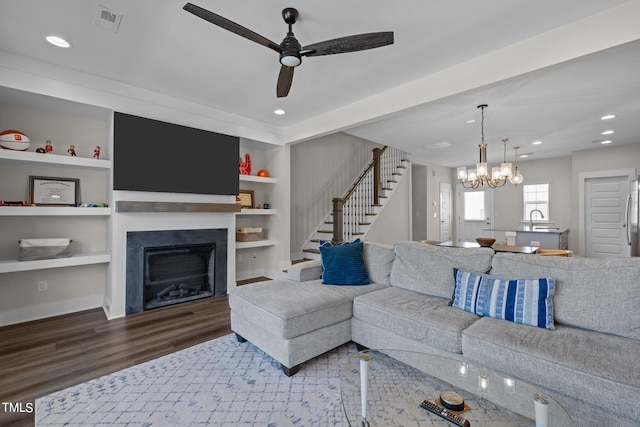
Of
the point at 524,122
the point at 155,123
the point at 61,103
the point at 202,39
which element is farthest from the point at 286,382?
the point at 524,122

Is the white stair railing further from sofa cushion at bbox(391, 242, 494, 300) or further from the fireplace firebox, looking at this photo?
sofa cushion at bbox(391, 242, 494, 300)

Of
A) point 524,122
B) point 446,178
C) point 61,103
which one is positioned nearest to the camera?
point 61,103

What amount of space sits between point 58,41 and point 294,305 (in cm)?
307

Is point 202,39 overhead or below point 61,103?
overhead

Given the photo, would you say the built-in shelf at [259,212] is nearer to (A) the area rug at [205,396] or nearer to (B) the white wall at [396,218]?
(B) the white wall at [396,218]

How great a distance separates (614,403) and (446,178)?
344 inches

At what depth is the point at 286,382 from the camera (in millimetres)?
2131

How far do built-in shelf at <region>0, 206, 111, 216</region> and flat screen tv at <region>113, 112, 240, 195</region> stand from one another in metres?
0.35

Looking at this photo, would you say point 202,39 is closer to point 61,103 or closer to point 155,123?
point 155,123

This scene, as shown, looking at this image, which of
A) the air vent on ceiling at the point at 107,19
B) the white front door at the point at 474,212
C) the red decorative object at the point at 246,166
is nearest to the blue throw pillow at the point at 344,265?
the red decorative object at the point at 246,166

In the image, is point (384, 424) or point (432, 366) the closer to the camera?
point (384, 424)

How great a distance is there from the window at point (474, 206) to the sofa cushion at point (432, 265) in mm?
7286

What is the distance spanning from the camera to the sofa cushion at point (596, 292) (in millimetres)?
1847

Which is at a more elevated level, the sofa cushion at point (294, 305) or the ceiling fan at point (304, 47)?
the ceiling fan at point (304, 47)
